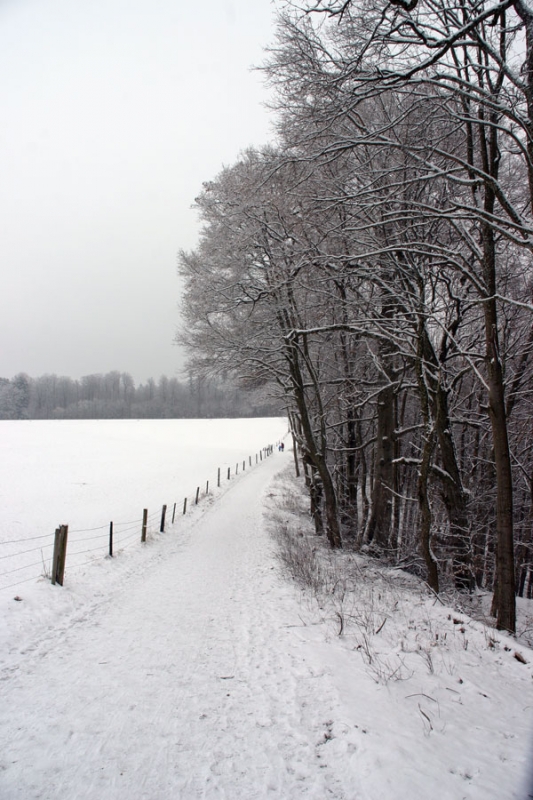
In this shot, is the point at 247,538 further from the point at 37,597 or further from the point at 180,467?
the point at 180,467

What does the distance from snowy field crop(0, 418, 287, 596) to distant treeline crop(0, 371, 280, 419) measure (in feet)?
110

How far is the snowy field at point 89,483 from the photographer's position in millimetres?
12609

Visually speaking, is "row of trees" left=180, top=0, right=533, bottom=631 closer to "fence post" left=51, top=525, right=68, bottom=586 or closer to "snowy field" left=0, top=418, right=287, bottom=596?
"fence post" left=51, top=525, right=68, bottom=586

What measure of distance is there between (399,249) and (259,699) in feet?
18.2

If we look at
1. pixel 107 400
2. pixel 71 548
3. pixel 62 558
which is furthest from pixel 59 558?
pixel 107 400

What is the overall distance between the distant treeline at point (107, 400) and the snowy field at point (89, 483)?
33445 mm

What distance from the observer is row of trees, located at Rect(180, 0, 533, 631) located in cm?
474

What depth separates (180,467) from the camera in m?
36.3

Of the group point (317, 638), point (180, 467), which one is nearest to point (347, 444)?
point (317, 638)

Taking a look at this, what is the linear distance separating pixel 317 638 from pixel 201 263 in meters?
10.3

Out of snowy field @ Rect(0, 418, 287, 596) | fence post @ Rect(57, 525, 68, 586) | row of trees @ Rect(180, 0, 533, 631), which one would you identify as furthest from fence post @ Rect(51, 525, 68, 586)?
row of trees @ Rect(180, 0, 533, 631)

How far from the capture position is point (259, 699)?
3840mm

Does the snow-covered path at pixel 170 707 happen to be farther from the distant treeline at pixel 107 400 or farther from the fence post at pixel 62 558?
the distant treeline at pixel 107 400

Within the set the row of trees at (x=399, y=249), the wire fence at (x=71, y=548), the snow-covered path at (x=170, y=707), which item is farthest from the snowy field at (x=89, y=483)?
the row of trees at (x=399, y=249)
